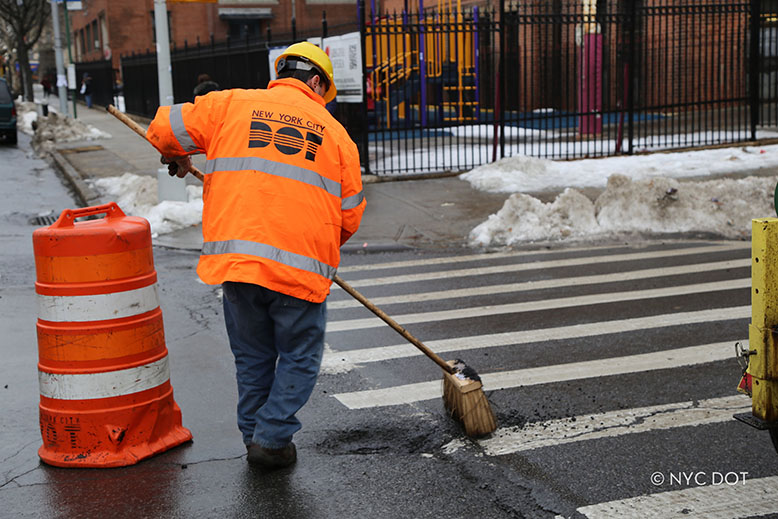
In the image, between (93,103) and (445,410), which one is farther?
(93,103)

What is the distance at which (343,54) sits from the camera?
48.5 ft

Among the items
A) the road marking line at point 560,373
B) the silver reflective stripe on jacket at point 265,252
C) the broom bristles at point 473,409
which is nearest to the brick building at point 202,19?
the road marking line at point 560,373

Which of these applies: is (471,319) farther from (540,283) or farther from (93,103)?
(93,103)

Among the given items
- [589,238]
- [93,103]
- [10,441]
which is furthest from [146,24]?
[10,441]

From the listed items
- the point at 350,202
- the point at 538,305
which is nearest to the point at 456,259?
the point at 538,305

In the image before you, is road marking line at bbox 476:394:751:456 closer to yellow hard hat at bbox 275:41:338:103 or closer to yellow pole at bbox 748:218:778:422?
yellow pole at bbox 748:218:778:422

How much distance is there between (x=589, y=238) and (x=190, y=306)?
4.83m

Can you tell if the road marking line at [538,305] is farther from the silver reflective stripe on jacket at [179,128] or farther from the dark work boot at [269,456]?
the silver reflective stripe on jacket at [179,128]

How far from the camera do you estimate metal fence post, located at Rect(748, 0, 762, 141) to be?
1667cm

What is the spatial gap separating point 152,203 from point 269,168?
29.7ft

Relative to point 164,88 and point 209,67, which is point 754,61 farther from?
point 209,67

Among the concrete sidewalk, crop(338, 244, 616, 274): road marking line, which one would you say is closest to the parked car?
the concrete sidewalk

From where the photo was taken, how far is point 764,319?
141 inches

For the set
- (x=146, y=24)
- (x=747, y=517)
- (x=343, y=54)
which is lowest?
(x=747, y=517)
